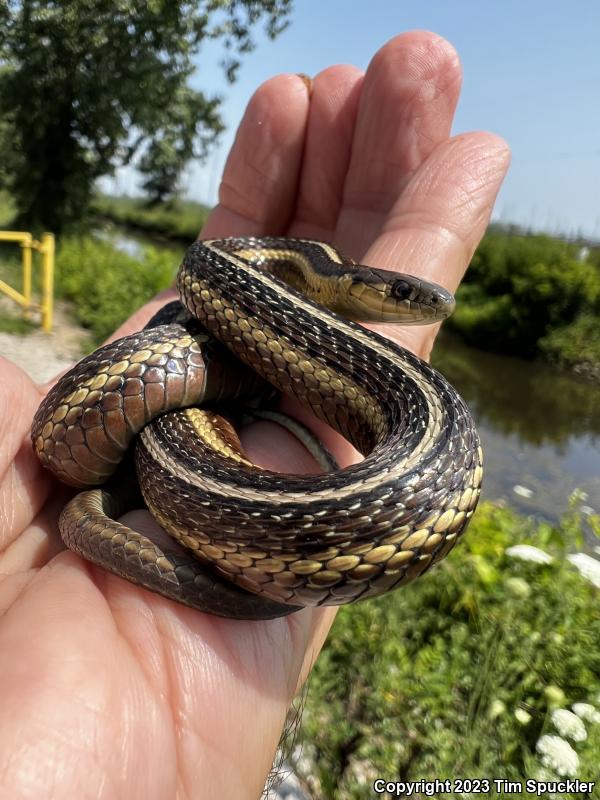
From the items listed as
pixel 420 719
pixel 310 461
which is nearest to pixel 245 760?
pixel 310 461

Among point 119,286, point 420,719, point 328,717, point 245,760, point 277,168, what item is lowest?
point 119,286

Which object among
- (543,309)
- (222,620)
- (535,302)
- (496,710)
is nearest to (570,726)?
(496,710)

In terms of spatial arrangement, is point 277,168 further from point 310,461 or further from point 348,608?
point 348,608

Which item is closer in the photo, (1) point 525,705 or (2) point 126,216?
(1) point 525,705

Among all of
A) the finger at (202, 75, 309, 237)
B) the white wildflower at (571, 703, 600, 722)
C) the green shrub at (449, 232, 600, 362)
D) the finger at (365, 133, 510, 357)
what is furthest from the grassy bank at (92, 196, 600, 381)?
the white wildflower at (571, 703, 600, 722)

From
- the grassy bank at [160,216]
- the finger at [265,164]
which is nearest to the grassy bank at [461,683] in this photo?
the finger at [265,164]

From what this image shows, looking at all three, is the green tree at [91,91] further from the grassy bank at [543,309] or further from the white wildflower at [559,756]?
the white wildflower at [559,756]
